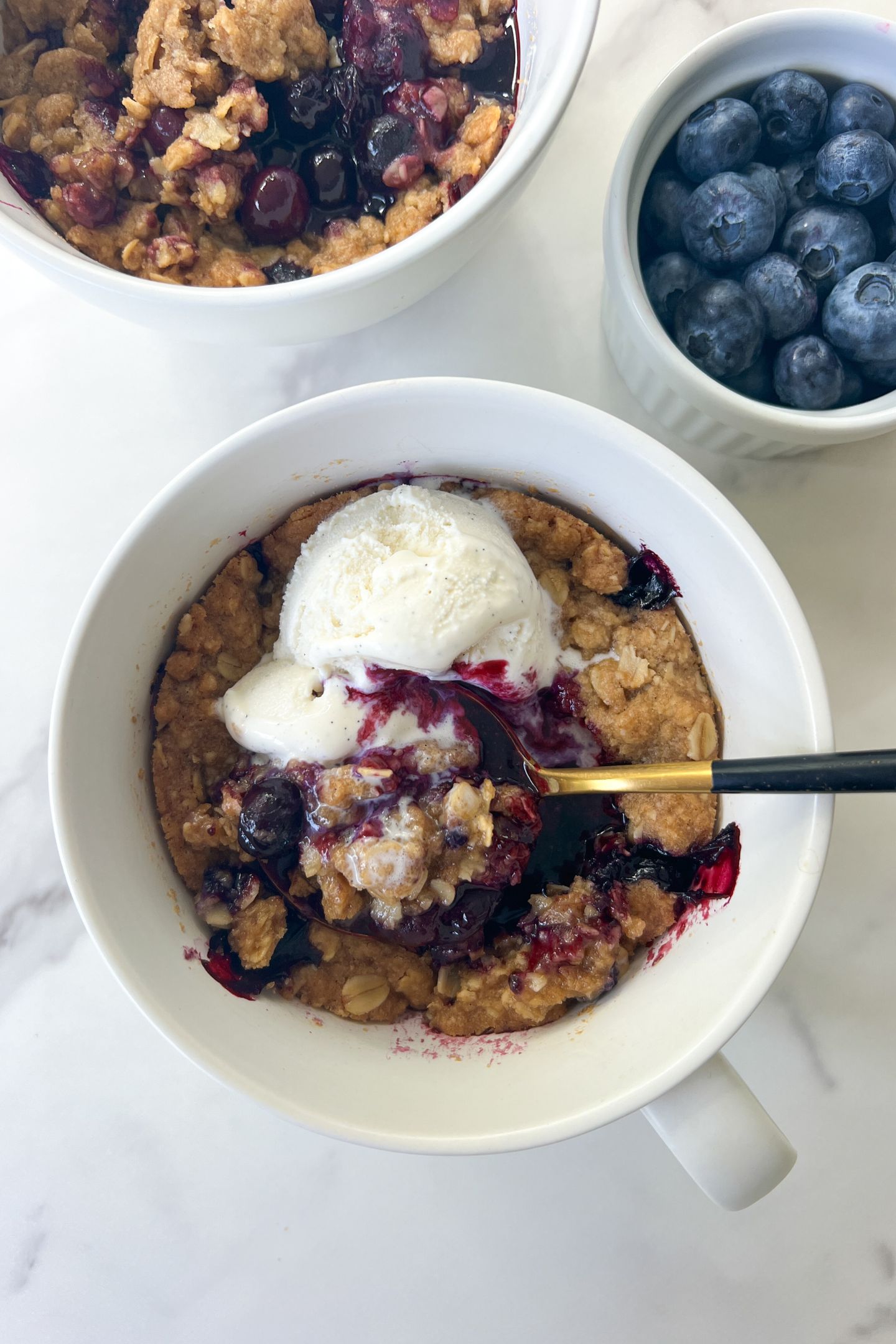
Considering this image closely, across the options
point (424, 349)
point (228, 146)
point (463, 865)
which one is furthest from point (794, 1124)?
point (228, 146)

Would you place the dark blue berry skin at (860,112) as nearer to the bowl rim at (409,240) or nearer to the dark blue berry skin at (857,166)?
the dark blue berry skin at (857,166)

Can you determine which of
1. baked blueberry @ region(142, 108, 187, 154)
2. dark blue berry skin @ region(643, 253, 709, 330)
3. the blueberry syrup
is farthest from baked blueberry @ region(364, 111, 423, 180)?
dark blue berry skin @ region(643, 253, 709, 330)

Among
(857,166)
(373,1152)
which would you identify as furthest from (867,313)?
(373,1152)

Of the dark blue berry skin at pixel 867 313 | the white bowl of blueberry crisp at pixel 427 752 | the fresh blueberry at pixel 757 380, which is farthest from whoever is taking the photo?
the fresh blueberry at pixel 757 380

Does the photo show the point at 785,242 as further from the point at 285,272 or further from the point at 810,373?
the point at 285,272

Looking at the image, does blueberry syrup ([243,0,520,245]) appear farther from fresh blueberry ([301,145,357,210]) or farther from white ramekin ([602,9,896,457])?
white ramekin ([602,9,896,457])

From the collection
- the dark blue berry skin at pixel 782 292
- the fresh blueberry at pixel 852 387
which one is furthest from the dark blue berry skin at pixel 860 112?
the fresh blueberry at pixel 852 387
